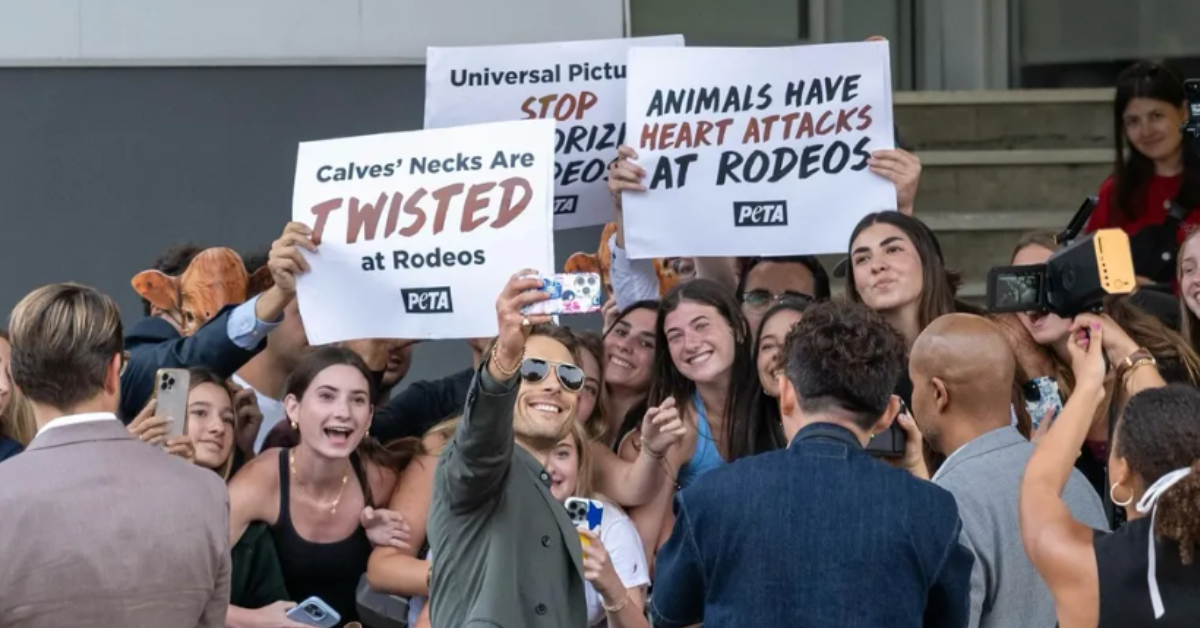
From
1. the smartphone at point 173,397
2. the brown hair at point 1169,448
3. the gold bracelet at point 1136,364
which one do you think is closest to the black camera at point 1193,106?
the gold bracelet at point 1136,364

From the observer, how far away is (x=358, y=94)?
904cm

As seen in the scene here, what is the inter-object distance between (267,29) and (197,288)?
2.41 meters

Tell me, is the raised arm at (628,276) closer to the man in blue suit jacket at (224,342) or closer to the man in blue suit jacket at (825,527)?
the man in blue suit jacket at (224,342)

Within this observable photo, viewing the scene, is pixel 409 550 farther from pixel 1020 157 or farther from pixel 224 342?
pixel 1020 157

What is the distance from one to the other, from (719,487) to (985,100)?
22.8 ft

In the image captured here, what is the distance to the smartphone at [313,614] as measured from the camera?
5.64 meters

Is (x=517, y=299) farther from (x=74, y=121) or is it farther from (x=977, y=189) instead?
(x=977, y=189)

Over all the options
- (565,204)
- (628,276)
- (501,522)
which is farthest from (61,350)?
(628,276)

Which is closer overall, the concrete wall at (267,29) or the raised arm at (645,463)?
the raised arm at (645,463)

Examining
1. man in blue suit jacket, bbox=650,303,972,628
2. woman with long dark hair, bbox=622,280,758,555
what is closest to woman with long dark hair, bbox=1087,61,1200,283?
woman with long dark hair, bbox=622,280,758,555

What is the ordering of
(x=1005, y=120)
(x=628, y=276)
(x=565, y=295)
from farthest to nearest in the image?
(x=1005, y=120), (x=628, y=276), (x=565, y=295)

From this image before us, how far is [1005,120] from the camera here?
34.5ft

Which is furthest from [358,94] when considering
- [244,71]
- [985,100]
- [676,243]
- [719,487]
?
[719,487]

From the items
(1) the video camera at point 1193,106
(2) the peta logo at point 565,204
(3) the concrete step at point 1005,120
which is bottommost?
(2) the peta logo at point 565,204
